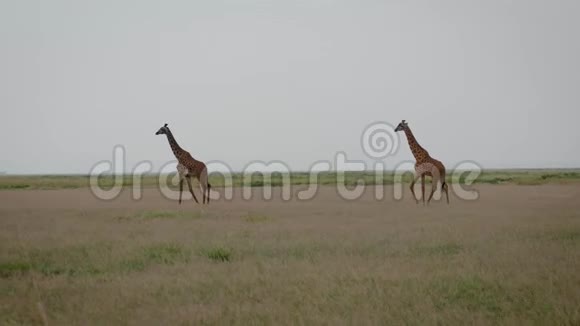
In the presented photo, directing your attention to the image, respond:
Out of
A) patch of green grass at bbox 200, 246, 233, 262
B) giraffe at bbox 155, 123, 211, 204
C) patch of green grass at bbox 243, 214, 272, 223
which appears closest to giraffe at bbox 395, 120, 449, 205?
patch of green grass at bbox 243, 214, 272, 223

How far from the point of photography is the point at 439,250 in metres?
9.64

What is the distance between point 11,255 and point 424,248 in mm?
8049

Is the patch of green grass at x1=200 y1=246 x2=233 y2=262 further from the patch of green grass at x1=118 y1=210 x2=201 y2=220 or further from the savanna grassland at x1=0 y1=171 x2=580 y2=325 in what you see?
the patch of green grass at x1=118 y1=210 x2=201 y2=220

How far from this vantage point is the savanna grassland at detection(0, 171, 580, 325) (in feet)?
18.2

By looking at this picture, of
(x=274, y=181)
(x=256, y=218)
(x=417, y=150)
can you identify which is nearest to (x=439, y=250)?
(x=256, y=218)

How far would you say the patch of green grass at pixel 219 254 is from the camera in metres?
9.09

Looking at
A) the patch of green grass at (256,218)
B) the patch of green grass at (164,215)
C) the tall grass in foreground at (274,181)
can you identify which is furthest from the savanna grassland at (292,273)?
the tall grass in foreground at (274,181)

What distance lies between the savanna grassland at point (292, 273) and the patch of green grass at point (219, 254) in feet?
0.09

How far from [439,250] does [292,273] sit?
11.8 ft

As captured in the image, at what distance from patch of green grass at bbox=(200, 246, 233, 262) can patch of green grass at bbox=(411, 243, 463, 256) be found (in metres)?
3.51

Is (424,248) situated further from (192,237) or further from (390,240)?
(192,237)

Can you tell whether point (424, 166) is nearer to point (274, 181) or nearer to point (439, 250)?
point (439, 250)

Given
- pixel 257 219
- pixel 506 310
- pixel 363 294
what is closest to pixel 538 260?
pixel 506 310

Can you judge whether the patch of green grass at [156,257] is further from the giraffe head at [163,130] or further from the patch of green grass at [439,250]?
the giraffe head at [163,130]
